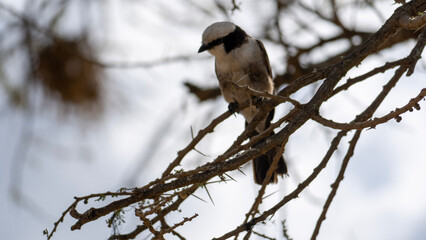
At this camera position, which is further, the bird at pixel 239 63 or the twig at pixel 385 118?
the bird at pixel 239 63

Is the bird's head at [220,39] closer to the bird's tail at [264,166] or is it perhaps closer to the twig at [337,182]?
the bird's tail at [264,166]

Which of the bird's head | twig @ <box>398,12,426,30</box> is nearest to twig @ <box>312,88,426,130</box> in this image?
twig @ <box>398,12,426,30</box>

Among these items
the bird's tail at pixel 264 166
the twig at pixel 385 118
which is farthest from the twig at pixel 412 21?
the bird's tail at pixel 264 166

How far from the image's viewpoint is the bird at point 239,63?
4035mm

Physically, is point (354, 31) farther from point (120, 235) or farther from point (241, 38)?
point (120, 235)

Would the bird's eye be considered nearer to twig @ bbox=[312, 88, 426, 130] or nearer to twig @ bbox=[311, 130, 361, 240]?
twig @ bbox=[311, 130, 361, 240]

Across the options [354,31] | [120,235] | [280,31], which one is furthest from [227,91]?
[120,235]

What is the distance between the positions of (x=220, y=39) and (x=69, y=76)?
1.35 metres

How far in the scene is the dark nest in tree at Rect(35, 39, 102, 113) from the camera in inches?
183

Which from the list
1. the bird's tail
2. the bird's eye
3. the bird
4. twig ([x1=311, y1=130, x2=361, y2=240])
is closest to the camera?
twig ([x1=311, y1=130, x2=361, y2=240])

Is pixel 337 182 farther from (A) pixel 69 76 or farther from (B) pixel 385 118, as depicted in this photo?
(A) pixel 69 76

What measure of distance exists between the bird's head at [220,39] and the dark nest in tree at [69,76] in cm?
100

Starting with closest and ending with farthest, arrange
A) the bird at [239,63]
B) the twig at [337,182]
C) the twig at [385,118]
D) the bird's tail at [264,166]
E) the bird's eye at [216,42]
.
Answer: the twig at [385,118] < the twig at [337,182] < the bird's tail at [264,166] < the bird at [239,63] < the bird's eye at [216,42]

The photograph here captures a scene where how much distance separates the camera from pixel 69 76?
4797 mm
